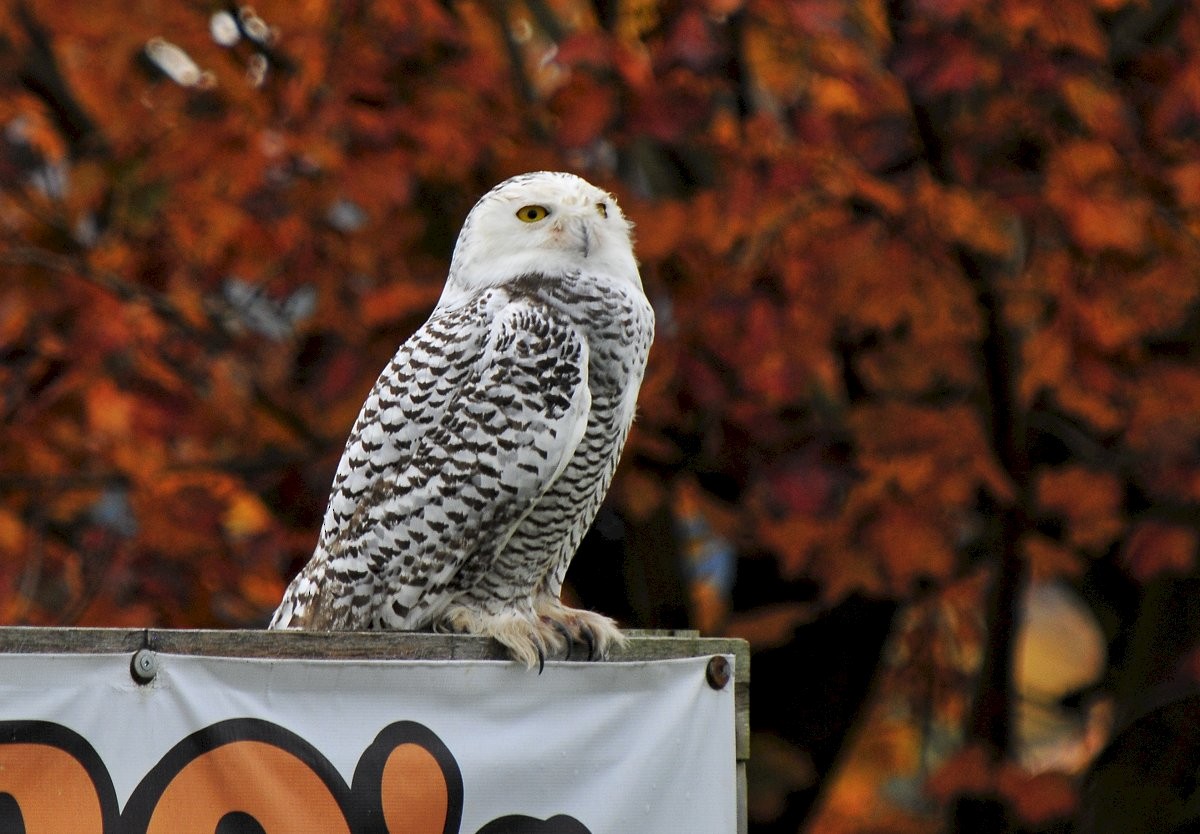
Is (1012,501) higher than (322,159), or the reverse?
(322,159)

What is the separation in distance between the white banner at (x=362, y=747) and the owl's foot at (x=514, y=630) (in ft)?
0.18

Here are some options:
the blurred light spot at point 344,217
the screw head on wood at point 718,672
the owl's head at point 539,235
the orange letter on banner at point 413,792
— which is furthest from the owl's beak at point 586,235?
the blurred light spot at point 344,217

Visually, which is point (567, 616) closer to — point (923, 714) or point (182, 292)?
point (182, 292)

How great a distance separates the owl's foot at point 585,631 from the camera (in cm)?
261

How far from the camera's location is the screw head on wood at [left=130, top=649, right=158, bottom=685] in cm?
202

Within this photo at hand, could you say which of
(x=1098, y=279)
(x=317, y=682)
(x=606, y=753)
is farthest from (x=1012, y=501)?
(x=317, y=682)

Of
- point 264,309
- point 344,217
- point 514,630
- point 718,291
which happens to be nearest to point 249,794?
point 514,630

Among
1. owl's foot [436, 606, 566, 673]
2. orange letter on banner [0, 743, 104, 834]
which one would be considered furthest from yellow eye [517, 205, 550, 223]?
orange letter on banner [0, 743, 104, 834]

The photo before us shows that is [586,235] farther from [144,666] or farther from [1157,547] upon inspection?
[1157,547]

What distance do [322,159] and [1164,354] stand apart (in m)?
2.64

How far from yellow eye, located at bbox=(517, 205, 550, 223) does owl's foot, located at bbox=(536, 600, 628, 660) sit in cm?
75

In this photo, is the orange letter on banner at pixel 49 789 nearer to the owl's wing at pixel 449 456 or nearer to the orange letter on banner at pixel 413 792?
the orange letter on banner at pixel 413 792

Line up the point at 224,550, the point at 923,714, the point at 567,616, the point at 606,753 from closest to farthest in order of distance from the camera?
the point at 606,753 < the point at 567,616 < the point at 224,550 < the point at 923,714

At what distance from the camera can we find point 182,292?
4719 mm
